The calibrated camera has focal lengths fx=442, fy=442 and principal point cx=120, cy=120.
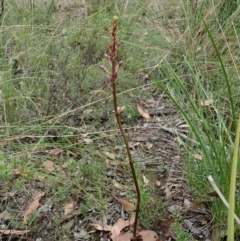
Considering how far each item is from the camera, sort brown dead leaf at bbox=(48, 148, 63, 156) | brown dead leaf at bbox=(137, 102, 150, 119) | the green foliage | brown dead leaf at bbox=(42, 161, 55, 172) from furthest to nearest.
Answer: brown dead leaf at bbox=(137, 102, 150, 119) < brown dead leaf at bbox=(48, 148, 63, 156) < brown dead leaf at bbox=(42, 161, 55, 172) < the green foliage

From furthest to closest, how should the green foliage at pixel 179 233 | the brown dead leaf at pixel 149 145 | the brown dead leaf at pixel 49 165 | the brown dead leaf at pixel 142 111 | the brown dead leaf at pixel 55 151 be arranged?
the brown dead leaf at pixel 142 111 < the brown dead leaf at pixel 149 145 < the brown dead leaf at pixel 55 151 < the brown dead leaf at pixel 49 165 < the green foliage at pixel 179 233

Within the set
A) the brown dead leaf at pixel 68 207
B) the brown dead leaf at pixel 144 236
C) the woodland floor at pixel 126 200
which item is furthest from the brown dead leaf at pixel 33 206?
the brown dead leaf at pixel 144 236

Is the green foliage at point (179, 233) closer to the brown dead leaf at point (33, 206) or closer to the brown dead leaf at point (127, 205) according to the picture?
the brown dead leaf at point (127, 205)

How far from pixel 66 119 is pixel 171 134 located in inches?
22.5

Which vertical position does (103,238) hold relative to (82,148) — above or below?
below

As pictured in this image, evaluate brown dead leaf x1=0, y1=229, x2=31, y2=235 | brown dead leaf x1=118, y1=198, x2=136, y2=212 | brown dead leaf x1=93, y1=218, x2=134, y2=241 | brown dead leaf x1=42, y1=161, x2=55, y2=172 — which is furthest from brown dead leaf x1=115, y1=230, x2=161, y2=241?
brown dead leaf x1=42, y1=161, x2=55, y2=172

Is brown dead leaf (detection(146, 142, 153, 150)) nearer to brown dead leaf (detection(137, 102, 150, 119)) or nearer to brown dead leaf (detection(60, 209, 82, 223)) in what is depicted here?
brown dead leaf (detection(137, 102, 150, 119))

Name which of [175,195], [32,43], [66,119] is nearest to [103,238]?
[175,195]

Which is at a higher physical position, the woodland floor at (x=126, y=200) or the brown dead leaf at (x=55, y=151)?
the brown dead leaf at (x=55, y=151)

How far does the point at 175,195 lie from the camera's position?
1918 mm

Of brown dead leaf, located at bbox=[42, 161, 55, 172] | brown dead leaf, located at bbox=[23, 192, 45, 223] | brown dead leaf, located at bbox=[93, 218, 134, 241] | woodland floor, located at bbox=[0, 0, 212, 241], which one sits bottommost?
brown dead leaf, located at bbox=[93, 218, 134, 241]

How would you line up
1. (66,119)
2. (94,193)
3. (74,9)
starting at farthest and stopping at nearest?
(74,9)
(66,119)
(94,193)

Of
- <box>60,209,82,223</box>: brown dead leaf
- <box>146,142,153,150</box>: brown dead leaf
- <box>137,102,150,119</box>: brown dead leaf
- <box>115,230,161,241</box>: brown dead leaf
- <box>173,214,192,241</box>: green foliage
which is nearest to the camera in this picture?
<box>173,214,192,241</box>: green foliage

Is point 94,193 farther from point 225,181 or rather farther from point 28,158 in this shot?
point 225,181
